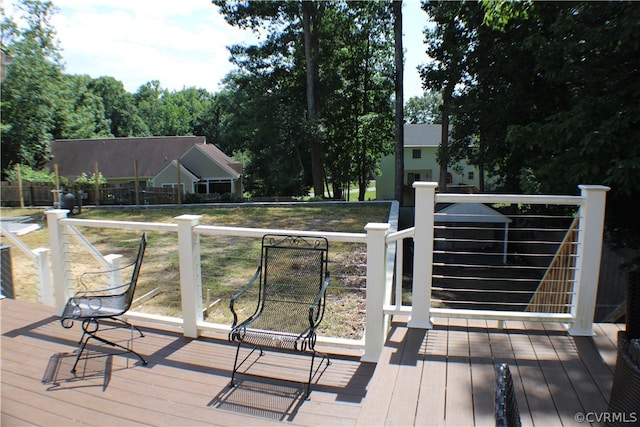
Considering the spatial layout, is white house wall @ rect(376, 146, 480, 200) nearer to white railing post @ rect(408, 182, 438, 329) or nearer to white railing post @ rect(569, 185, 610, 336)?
white railing post @ rect(569, 185, 610, 336)

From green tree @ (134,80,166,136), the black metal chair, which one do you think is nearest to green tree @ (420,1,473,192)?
the black metal chair

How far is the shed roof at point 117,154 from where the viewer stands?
2759cm

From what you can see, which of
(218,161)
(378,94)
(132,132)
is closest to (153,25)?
(378,94)

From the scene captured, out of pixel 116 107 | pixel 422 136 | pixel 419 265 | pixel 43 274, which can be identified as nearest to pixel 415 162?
pixel 422 136

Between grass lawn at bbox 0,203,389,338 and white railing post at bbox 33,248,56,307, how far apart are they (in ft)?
4.66

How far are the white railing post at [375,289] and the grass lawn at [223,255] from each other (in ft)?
0.51

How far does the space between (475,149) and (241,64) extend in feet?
43.0

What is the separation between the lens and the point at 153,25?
9188 millimetres

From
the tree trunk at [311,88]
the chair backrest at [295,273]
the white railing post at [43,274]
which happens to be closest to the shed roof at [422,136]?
the tree trunk at [311,88]

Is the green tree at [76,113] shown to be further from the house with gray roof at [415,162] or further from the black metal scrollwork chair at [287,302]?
the black metal scrollwork chair at [287,302]

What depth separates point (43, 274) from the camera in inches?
186

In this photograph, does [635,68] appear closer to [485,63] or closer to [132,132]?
[485,63]
